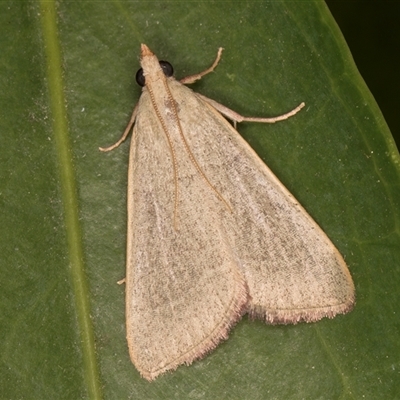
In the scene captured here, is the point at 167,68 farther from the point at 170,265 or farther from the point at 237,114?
the point at 170,265

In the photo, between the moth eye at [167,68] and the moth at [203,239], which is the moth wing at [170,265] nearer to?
the moth at [203,239]

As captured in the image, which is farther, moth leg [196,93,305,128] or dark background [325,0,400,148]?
dark background [325,0,400,148]

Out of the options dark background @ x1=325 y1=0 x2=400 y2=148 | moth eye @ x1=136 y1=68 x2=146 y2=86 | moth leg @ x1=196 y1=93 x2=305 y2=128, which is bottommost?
moth eye @ x1=136 y1=68 x2=146 y2=86

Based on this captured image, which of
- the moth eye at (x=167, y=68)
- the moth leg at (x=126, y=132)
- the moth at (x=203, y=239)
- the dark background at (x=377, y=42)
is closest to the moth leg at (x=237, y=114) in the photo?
the moth at (x=203, y=239)

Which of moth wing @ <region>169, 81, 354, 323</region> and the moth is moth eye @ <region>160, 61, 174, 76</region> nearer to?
the moth

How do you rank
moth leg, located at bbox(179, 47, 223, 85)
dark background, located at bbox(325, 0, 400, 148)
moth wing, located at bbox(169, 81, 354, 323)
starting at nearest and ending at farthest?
moth wing, located at bbox(169, 81, 354, 323) → moth leg, located at bbox(179, 47, 223, 85) → dark background, located at bbox(325, 0, 400, 148)

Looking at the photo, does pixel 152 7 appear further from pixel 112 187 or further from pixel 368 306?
pixel 368 306

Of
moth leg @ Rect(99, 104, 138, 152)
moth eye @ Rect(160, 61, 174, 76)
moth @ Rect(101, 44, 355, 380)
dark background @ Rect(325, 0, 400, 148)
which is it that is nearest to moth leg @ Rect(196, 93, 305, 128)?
moth @ Rect(101, 44, 355, 380)

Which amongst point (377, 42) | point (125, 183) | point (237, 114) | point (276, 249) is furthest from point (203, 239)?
point (377, 42)
